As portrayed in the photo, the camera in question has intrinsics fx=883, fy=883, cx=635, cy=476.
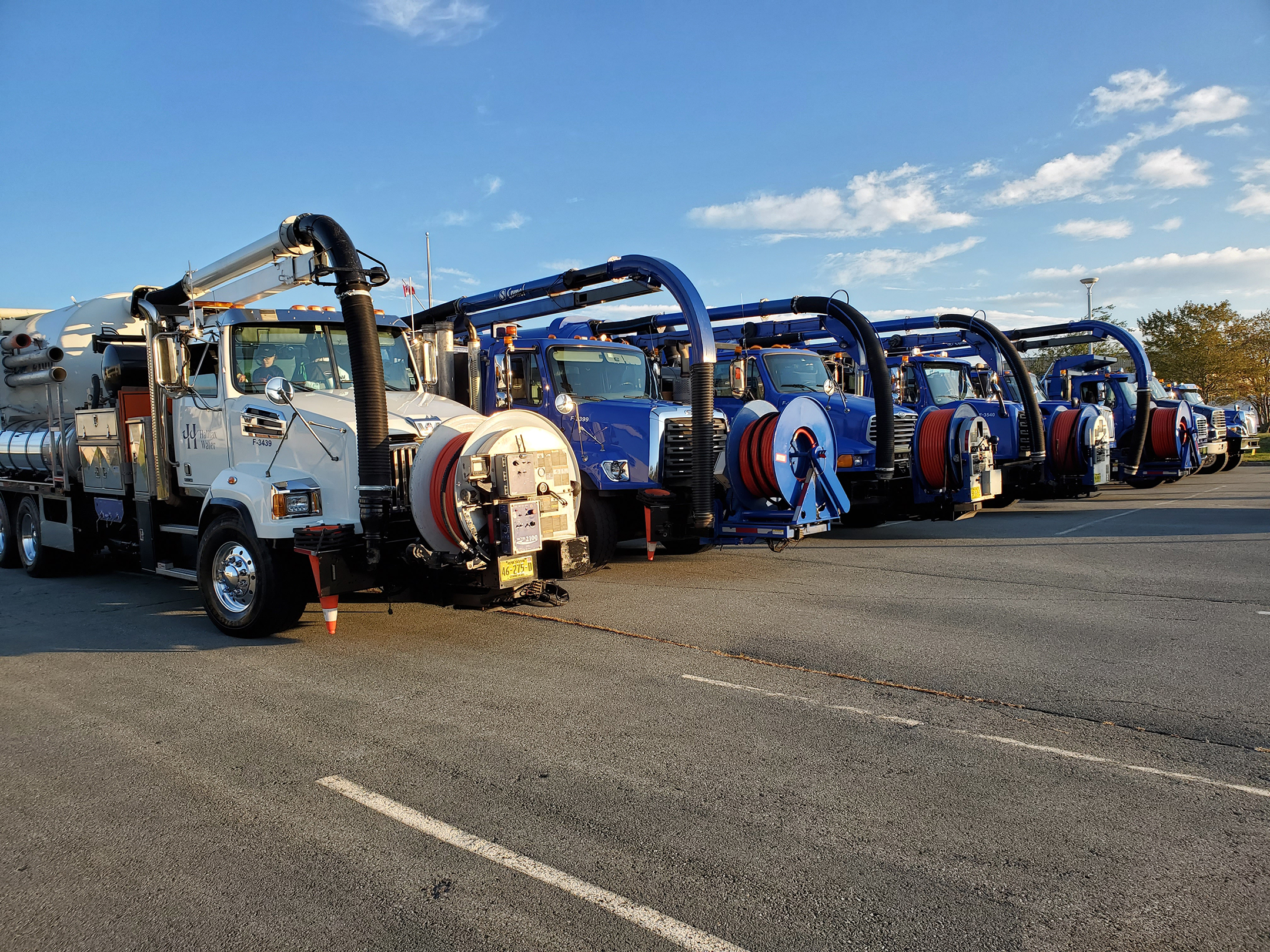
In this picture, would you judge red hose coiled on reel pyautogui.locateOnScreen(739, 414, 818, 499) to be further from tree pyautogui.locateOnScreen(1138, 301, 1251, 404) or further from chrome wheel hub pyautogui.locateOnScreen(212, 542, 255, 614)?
tree pyautogui.locateOnScreen(1138, 301, 1251, 404)

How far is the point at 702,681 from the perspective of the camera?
581 centimetres

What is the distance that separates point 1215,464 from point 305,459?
80.1 feet

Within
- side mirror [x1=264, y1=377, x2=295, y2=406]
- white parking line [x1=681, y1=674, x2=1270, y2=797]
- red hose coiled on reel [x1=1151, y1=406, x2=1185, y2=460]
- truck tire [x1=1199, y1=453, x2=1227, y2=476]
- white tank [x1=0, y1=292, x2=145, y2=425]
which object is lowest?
white parking line [x1=681, y1=674, x2=1270, y2=797]

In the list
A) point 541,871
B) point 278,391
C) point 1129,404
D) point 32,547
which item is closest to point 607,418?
point 278,391

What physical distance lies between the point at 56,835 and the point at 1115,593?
844 centimetres

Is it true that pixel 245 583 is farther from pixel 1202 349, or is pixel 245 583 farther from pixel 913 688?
pixel 1202 349

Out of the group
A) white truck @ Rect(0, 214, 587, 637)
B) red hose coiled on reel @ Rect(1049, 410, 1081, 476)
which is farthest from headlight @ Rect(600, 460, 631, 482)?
red hose coiled on reel @ Rect(1049, 410, 1081, 476)

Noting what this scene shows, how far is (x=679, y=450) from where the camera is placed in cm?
994

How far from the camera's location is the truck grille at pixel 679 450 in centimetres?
988

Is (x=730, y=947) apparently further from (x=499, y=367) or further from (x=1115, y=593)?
(x=499, y=367)

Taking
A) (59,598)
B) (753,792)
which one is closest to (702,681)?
(753,792)

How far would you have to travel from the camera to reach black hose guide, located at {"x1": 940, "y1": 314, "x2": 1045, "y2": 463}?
1408cm

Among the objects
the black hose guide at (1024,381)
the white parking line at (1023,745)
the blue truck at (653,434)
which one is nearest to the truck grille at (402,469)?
the blue truck at (653,434)

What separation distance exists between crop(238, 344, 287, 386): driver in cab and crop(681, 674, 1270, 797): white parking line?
4386mm
